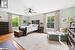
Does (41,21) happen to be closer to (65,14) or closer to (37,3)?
(65,14)

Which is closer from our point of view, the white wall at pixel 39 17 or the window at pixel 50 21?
the window at pixel 50 21

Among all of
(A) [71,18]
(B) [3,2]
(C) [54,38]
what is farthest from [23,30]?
(B) [3,2]

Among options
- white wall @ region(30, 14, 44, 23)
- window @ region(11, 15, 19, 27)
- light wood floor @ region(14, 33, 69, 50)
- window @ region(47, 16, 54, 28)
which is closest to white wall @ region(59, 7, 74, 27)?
window @ region(47, 16, 54, 28)

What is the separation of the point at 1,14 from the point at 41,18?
194 inches

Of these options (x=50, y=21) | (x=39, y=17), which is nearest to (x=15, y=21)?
(x=39, y=17)

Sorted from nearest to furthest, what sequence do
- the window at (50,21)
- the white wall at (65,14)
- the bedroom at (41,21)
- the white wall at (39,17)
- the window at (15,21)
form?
1. the bedroom at (41,21)
2. the white wall at (65,14)
3. the window at (50,21)
4. the white wall at (39,17)
5. the window at (15,21)

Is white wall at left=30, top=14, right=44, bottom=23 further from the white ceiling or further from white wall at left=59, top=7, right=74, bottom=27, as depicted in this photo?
the white ceiling

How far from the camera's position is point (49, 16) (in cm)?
1263

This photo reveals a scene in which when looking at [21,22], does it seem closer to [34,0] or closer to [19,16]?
[19,16]

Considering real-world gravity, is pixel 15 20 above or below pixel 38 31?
above

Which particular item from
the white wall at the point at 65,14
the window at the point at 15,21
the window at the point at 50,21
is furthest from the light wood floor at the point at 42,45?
the window at the point at 15,21

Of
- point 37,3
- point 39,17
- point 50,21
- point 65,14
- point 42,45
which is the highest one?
point 37,3

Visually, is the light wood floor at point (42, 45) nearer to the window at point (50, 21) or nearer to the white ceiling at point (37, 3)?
the white ceiling at point (37, 3)

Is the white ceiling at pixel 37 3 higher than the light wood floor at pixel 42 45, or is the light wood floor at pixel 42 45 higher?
the white ceiling at pixel 37 3
